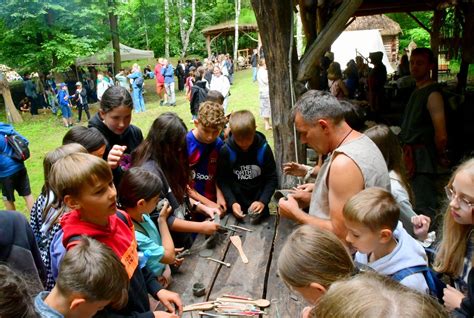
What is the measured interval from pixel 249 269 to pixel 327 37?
2.23 metres

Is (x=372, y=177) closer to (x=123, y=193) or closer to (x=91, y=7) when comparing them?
(x=123, y=193)

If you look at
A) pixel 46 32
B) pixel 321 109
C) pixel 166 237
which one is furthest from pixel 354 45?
pixel 166 237

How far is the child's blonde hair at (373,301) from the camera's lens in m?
0.92

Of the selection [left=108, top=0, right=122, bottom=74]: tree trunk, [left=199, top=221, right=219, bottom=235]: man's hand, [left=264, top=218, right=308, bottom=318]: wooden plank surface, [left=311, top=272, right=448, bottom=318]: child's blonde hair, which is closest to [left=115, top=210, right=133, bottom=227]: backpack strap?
[left=199, top=221, right=219, bottom=235]: man's hand

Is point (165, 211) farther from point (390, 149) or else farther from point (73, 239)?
point (390, 149)

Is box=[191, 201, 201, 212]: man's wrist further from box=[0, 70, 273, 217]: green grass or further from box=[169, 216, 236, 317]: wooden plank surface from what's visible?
box=[0, 70, 273, 217]: green grass

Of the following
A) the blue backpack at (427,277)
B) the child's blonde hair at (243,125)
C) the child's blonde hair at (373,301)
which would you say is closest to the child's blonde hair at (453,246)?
the blue backpack at (427,277)

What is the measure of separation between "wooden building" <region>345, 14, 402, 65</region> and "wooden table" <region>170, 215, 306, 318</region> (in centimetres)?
1787

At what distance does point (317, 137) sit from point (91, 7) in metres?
18.1

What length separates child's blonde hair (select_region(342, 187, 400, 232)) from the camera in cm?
183

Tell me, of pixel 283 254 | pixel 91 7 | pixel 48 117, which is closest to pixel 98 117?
pixel 283 254

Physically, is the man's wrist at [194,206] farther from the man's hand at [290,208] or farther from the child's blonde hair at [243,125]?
the man's hand at [290,208]

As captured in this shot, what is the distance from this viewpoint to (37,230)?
8.43 ft

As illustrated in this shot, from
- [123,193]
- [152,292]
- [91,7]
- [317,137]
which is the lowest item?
[152,292]
